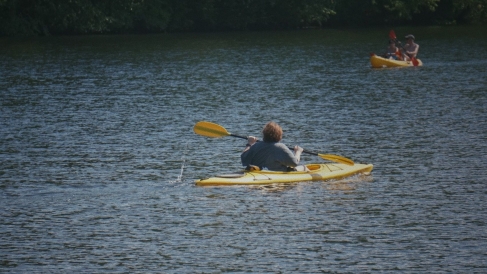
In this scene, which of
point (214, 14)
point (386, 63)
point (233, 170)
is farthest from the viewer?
point (214, 14)

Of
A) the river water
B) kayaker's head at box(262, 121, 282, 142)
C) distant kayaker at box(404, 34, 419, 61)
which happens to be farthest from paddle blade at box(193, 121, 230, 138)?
distant kayaker at box(404, 34, 419, 61)

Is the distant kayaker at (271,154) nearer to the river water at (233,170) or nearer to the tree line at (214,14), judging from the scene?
the river water at (233,170)

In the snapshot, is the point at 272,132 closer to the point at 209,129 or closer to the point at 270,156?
the point at 270,156

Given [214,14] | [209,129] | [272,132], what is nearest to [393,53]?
[209,129]

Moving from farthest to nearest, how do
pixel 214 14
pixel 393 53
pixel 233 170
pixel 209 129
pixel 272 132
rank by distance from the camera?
1. pixel 214 14
2. pixel 393 53
3. pixel 209 129
4. pixel 233 170
5. pixel 272 132

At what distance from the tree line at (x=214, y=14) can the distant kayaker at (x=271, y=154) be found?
1582 inches

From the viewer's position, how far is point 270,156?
15.1 m

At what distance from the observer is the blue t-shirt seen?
15086 millimetres

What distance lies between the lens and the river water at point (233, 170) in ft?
37.7

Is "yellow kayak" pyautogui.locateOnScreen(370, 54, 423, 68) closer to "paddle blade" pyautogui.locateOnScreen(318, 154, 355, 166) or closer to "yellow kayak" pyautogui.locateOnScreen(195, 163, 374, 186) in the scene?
"paddle blade" pyautogui.locateOnScreen(318, 154, 355, 166)

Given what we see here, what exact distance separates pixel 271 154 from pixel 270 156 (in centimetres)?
3

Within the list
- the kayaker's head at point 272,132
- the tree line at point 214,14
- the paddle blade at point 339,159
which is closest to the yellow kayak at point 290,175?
the paddle blade at point 339,159

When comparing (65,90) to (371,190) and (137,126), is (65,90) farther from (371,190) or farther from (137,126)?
(371,190)

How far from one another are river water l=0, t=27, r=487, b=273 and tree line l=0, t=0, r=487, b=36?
20683 millimetres
